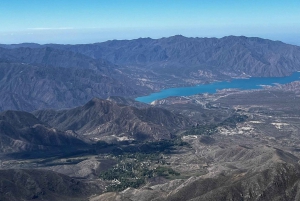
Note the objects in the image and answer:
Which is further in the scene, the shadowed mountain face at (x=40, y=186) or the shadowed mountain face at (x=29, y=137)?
the shadowed mountain face at (x=29, y=137)

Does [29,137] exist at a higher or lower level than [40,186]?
lower

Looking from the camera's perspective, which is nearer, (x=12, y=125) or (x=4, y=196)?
(x=4, y=196)

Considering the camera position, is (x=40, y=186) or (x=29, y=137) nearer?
(x=40, y=186)

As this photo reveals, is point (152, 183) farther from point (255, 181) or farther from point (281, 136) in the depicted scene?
point (281, 136)

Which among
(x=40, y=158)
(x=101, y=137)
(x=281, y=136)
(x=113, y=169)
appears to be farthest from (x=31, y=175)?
(x=281, y=136)

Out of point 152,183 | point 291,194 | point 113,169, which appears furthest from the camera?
point 113,169
